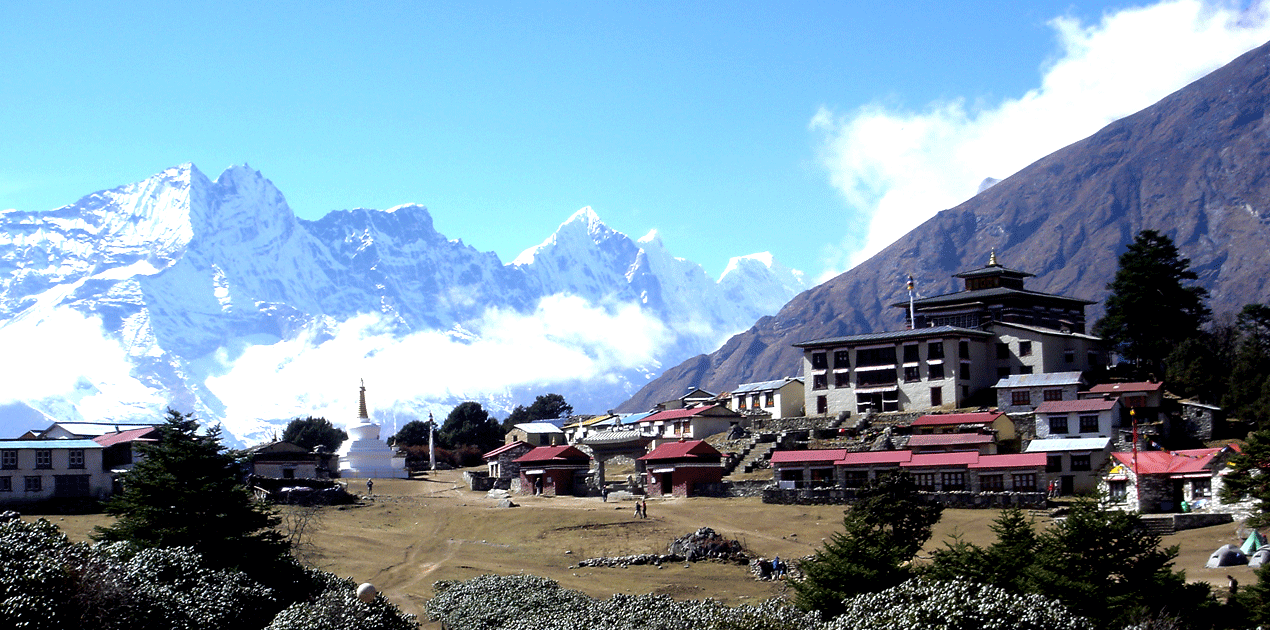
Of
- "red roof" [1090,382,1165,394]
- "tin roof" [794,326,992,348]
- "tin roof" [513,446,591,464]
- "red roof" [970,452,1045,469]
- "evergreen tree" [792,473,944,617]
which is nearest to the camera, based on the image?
"evergreen tree" [792,473,944,617]

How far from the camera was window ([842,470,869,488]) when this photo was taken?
227 ft

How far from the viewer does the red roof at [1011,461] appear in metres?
65.1

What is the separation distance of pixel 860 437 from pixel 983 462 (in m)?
15.8

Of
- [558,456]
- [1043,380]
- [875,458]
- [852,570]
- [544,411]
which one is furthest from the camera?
[544,411]

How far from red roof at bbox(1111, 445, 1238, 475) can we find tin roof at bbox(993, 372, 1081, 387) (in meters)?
19.1

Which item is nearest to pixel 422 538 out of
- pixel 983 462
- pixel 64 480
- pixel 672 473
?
Result: pixel 672 473

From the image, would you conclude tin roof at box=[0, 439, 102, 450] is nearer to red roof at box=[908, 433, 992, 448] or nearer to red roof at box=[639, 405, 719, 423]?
red roof at box=[639, 405, 719, 423]

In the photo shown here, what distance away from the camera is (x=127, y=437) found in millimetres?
79875

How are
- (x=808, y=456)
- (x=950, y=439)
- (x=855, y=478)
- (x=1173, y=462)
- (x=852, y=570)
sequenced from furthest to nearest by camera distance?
1. (x=950, y=439)
2. (x=808, y=456)
3. (x=855, y=478)
4. (x=1173, y=462)
5. (x=852, y=570)

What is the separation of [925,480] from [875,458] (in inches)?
140

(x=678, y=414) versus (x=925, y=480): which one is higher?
(x=678, y=414)

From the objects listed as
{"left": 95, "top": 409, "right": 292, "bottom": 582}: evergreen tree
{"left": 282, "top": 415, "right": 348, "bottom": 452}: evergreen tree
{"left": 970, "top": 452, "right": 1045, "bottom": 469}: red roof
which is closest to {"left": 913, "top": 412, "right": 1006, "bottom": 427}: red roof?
{"left": 970, "top": 452, "right": 1045, "bottom": 469}: red roof

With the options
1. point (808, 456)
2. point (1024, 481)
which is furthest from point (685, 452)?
point (1024, 481)

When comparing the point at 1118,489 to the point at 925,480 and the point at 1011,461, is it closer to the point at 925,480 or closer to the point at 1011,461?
the point at 1011,461
